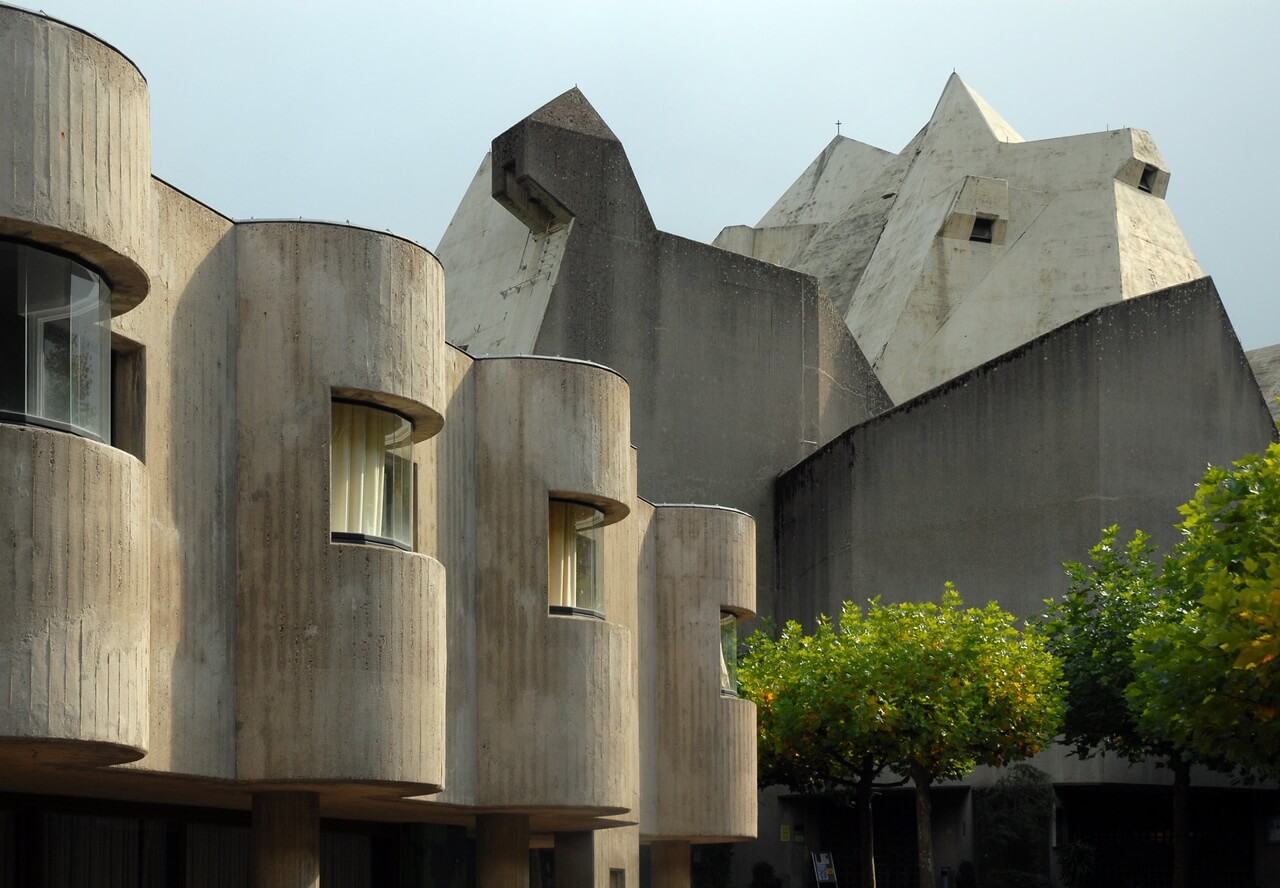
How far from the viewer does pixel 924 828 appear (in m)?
35.0

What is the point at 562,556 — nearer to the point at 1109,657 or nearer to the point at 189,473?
the point at 189,473

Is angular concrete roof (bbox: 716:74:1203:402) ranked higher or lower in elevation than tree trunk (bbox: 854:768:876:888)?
higher

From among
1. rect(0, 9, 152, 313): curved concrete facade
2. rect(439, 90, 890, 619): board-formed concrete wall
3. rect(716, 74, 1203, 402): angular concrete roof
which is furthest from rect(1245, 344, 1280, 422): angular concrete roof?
rect(0, 9, 152, 313): curved concrete facade

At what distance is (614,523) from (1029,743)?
13.5 metres

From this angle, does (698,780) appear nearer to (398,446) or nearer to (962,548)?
(398,446)

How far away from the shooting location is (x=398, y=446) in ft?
62.8

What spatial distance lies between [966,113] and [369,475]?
51.0 m

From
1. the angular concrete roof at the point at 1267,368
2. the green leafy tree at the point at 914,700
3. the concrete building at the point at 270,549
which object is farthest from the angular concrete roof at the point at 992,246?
the concrete building at the point at 270,549

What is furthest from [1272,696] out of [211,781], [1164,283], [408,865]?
[1164,283]

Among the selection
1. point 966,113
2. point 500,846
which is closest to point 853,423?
point 966,113

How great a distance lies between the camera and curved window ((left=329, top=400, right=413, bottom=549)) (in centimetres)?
1830

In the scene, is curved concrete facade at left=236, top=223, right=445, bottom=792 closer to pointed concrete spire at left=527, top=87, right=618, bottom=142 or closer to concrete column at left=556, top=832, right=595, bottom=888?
concrete column at left=556, top=832, right=595, bottom=888

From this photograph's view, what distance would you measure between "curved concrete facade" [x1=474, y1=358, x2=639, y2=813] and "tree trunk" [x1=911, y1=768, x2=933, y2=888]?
524 inches

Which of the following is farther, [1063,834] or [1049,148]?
[1049,148]
